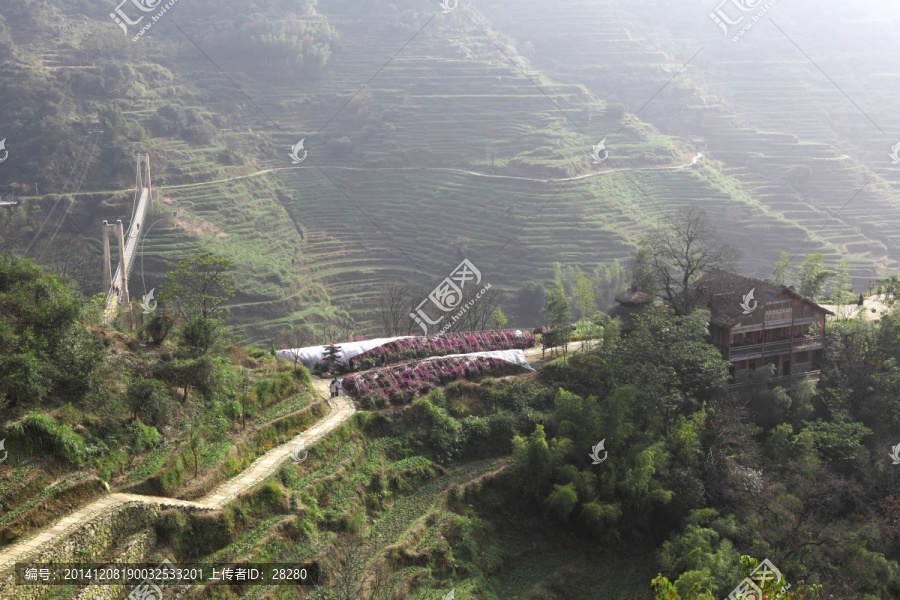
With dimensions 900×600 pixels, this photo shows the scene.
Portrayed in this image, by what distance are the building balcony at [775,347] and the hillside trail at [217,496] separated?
16.0m

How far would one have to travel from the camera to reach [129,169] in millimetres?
67500

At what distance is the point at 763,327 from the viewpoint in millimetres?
30391

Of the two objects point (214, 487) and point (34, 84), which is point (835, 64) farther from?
point (214, 487)

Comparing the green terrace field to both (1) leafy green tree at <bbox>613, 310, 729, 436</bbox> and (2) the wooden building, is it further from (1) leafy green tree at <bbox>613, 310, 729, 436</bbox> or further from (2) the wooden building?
(1) leafy green tree at <bbox>613, 310, 729, 436</bbox>

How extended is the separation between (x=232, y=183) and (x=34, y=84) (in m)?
22.7

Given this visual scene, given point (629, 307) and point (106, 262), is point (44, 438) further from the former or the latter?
point (106, 262)

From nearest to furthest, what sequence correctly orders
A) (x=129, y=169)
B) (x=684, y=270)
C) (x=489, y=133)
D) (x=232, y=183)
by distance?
(x=684, y=270)
(x=129, y=169)
(x=232, y=183)
(x=489, y=133)

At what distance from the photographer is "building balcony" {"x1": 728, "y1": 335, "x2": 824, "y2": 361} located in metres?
30.1

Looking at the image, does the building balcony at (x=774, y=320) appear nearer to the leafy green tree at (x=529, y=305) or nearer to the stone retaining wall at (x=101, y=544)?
the stone retaining wall at (x=101, y=544)

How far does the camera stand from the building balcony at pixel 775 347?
1185 inches

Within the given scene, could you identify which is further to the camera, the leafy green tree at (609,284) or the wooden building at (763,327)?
the leafy green tree at (609,284)

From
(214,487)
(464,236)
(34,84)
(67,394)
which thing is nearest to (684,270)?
(214,487)

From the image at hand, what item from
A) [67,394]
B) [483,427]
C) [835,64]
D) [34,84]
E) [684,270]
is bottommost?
[34,84]

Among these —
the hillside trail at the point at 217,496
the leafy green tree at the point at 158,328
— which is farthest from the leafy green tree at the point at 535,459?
the leafy green tree at the point at 158,328
